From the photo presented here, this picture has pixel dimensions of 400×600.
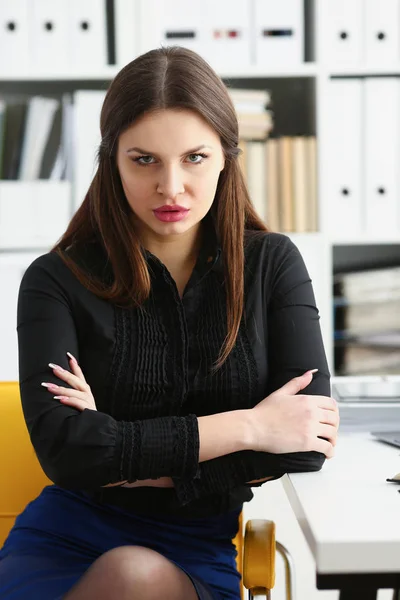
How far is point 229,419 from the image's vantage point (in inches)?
45.4

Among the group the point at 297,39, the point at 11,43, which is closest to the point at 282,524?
the point at 297,39

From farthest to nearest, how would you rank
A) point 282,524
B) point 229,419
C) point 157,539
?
point 282,524
point 157,539
point 229,419

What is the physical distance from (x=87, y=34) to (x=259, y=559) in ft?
5.16

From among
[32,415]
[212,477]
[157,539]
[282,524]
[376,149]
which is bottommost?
[282,524]

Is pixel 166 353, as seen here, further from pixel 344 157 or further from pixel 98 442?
pixel 344 157

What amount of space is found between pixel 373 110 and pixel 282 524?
3.72 ft

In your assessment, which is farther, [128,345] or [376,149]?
[376,149]

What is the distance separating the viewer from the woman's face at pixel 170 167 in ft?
4.07

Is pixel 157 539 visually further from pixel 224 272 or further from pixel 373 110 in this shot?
pixel 373 110

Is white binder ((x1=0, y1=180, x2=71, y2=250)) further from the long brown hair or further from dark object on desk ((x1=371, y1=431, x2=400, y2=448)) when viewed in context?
dark object on desk ((x1=371, y1=431, x2=400, y2=448))

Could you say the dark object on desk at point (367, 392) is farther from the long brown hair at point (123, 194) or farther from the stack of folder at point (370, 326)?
the stack of folder at point (370, 326)

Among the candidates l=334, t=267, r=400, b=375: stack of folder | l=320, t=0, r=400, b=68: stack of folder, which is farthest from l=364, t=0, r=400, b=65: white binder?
l=334, t=267, r=400, b=375: stack of folder

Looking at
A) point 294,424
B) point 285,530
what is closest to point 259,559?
point 294,424

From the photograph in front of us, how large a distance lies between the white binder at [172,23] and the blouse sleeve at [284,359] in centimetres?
101
